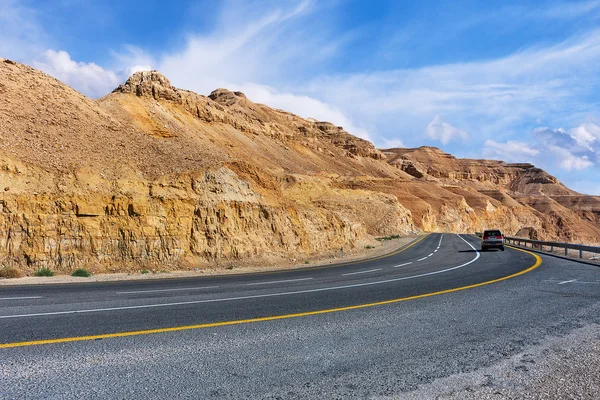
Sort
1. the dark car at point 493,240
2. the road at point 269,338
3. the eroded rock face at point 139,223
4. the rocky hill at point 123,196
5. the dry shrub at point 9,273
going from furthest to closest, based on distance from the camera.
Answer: the dark car at point 493,240, the rocky hill at point 123,196, the eroded rock face at point 139,223, the dry shrub at point 9,273, the road at point 269,338

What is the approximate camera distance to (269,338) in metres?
5.66

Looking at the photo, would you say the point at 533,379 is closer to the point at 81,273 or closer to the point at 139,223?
the point at 81,273

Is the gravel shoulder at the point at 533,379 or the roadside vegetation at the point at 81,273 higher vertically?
the gravel shoulder at the point at 533,379

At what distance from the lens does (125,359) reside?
4738 millimetres

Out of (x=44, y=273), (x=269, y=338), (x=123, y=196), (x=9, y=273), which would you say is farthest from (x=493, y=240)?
(x=9, y=273)

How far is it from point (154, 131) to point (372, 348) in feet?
109

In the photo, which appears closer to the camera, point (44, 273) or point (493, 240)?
point (44, 273)

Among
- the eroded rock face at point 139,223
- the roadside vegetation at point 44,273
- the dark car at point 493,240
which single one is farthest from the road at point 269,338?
the dark car at point 493,240

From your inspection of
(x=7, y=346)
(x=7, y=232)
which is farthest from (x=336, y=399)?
(x=7, y=232)

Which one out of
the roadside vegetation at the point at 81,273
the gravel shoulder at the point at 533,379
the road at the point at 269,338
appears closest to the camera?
the gravel shoulder at the point at 533,379

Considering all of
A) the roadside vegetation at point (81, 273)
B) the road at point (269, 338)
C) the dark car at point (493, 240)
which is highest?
the dark car at point (493, 240)

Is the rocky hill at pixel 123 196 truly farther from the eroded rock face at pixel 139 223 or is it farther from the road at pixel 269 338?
the road at pixel 269 338

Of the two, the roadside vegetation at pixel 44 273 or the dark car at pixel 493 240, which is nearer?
the roadside vegetation at pixel 44 273

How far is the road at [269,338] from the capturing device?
407 centimetres
